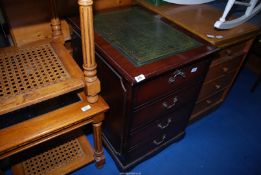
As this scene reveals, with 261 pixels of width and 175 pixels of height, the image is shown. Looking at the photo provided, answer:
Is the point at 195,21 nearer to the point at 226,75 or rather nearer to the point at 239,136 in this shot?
the point at 226,75

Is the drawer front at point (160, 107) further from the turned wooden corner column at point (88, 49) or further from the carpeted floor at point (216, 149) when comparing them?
the carpeted floor at point (216, 149)

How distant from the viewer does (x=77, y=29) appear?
44.2 inches

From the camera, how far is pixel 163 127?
1.23 meters

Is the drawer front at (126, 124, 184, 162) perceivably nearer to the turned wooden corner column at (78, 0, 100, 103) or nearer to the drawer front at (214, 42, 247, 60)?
the turned wooden corner column at (78, 0, 100, 103)

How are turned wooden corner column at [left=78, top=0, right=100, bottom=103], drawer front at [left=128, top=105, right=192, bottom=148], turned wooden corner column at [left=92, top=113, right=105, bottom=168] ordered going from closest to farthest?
turned wooden corner column at [left=78, top=0, right=100, bottom=103], turned wooden corner column at [left=92, top=113, right=105, bottom=168], drawer front at [left=128, top=105, right=192, bottom=148]

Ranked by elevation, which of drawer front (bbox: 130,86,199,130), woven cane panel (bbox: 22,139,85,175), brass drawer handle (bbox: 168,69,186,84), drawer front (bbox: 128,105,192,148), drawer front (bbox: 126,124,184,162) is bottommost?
woven cane panel (bbox: 22,139,85,175)

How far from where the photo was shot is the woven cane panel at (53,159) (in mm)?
1217

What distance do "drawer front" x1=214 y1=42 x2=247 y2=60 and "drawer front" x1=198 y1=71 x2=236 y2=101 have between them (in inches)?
6.9

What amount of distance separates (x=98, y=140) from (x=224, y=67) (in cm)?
93

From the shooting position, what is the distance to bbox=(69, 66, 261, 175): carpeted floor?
1394 mm

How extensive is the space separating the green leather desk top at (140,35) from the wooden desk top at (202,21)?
74 millimetres

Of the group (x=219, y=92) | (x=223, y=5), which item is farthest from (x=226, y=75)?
(x=223, y=5)

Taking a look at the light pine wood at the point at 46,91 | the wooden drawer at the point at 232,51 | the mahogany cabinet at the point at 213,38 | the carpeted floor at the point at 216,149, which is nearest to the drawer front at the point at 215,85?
the mahogany cabinet at the point at 213,38

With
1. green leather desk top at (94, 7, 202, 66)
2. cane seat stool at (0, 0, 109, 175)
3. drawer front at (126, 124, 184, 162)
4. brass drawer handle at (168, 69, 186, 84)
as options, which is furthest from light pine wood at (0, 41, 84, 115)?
drawer front at (126, 124, 184, 162)
